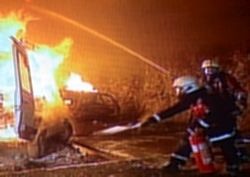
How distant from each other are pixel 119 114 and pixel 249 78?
0.53 meters

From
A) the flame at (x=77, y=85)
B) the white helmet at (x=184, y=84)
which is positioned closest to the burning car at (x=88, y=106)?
the flame at (x=77, y=85)

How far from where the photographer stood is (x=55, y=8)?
231 centimetres

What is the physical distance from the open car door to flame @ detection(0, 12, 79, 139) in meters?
0.02

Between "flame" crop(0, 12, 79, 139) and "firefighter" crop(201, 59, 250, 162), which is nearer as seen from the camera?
"flame" crop(0, 12, 79, 139)

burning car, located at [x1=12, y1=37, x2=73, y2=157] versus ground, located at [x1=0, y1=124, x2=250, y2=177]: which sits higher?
burning car, located at [x1=12, y1=37, x2=73, y2=157]

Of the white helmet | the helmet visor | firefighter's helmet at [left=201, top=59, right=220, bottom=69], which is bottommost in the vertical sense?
the white helmet

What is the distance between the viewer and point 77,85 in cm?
228

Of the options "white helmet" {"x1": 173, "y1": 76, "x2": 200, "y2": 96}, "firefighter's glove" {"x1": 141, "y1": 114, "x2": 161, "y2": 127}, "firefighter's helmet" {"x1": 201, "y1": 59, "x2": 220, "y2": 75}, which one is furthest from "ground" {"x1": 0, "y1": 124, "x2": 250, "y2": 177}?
"firefighter's helmet" {"x1": 201, "y1": 59, "x2": 220, "y2": 75}

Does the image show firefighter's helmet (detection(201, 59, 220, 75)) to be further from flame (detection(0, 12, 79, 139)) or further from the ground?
flame (detection(0, 12, 79, 139))

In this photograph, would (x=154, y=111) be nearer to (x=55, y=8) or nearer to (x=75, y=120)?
(x=75, y=120)

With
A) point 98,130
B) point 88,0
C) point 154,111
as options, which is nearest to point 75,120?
point 98,130

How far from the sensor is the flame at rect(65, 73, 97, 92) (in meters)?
2.27

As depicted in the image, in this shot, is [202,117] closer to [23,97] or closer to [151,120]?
[151,120]

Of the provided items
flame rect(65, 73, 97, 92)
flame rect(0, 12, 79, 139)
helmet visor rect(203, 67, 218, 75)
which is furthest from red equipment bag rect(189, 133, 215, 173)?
flame rect(0, 12, 79, 139)
